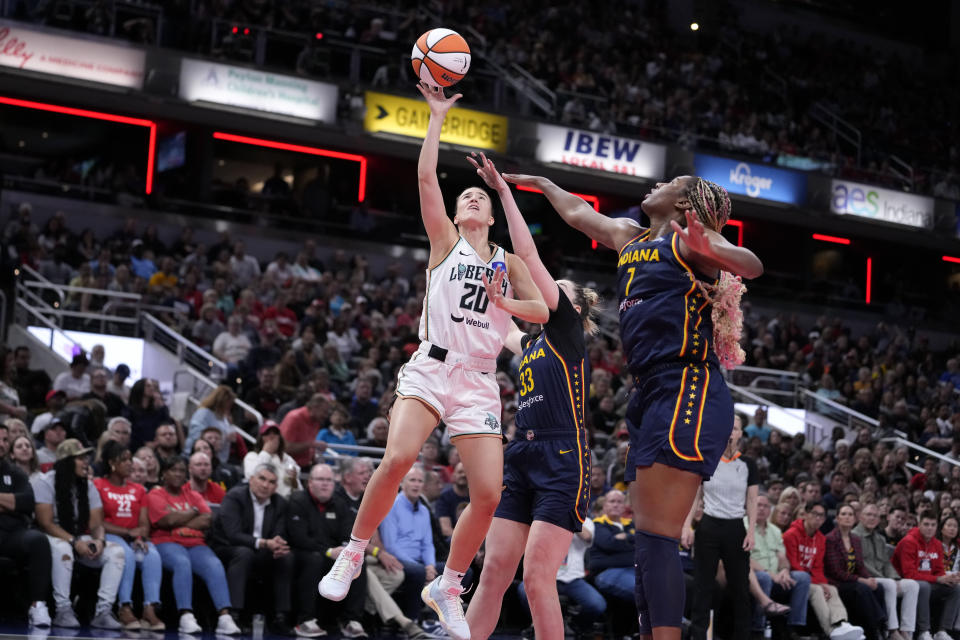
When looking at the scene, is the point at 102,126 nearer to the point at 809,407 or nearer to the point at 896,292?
the point at 809,407

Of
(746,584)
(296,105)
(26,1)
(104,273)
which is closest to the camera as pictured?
(746,584)

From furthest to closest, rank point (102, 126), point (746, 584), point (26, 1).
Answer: point (102, 126)
point (26, 1)
point (746, 584)

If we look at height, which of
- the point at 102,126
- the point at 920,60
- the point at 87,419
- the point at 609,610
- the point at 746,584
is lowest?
the point at 609,610

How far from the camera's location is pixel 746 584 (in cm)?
1052

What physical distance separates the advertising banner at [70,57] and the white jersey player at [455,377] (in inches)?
672

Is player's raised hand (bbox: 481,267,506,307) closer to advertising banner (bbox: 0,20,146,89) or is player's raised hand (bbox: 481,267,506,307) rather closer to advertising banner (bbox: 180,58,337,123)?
advertising banner (bbox: 0,20,146,89)

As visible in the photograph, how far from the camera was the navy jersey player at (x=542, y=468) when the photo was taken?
621cm

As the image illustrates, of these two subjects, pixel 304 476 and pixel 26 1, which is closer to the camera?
pixel 304 476

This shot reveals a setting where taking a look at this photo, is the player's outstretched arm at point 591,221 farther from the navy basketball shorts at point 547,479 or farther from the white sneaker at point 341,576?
the white sneaker at point 341,576

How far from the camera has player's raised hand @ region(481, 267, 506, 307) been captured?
611cm

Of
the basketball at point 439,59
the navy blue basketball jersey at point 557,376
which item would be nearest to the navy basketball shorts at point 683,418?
the navy blue basketball jersey at point 557,376

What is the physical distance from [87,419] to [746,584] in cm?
703

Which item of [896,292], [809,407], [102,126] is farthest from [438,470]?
[896,292]

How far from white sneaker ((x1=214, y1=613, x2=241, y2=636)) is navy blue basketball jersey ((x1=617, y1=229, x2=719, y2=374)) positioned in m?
6.02
